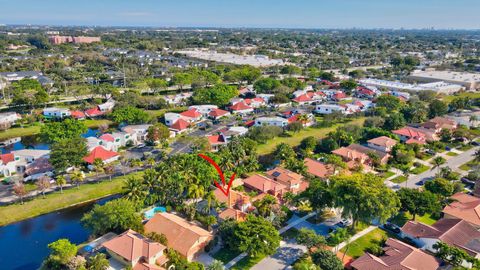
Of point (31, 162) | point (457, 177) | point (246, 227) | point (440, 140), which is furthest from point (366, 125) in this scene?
point (31, 162)

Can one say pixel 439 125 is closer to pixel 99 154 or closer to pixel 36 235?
pixel 99 154

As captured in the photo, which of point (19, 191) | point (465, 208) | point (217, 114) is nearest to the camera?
point (465, 208)

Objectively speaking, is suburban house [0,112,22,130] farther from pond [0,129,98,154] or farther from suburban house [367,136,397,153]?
suburban house [367,136,397,153]

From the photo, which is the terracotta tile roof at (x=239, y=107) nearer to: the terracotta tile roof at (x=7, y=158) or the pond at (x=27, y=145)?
the pond at (x=27, y=145)

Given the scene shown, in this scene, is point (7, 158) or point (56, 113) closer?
point (7, 158)

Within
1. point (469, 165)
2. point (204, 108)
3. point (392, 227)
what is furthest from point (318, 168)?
point (204, 108)
